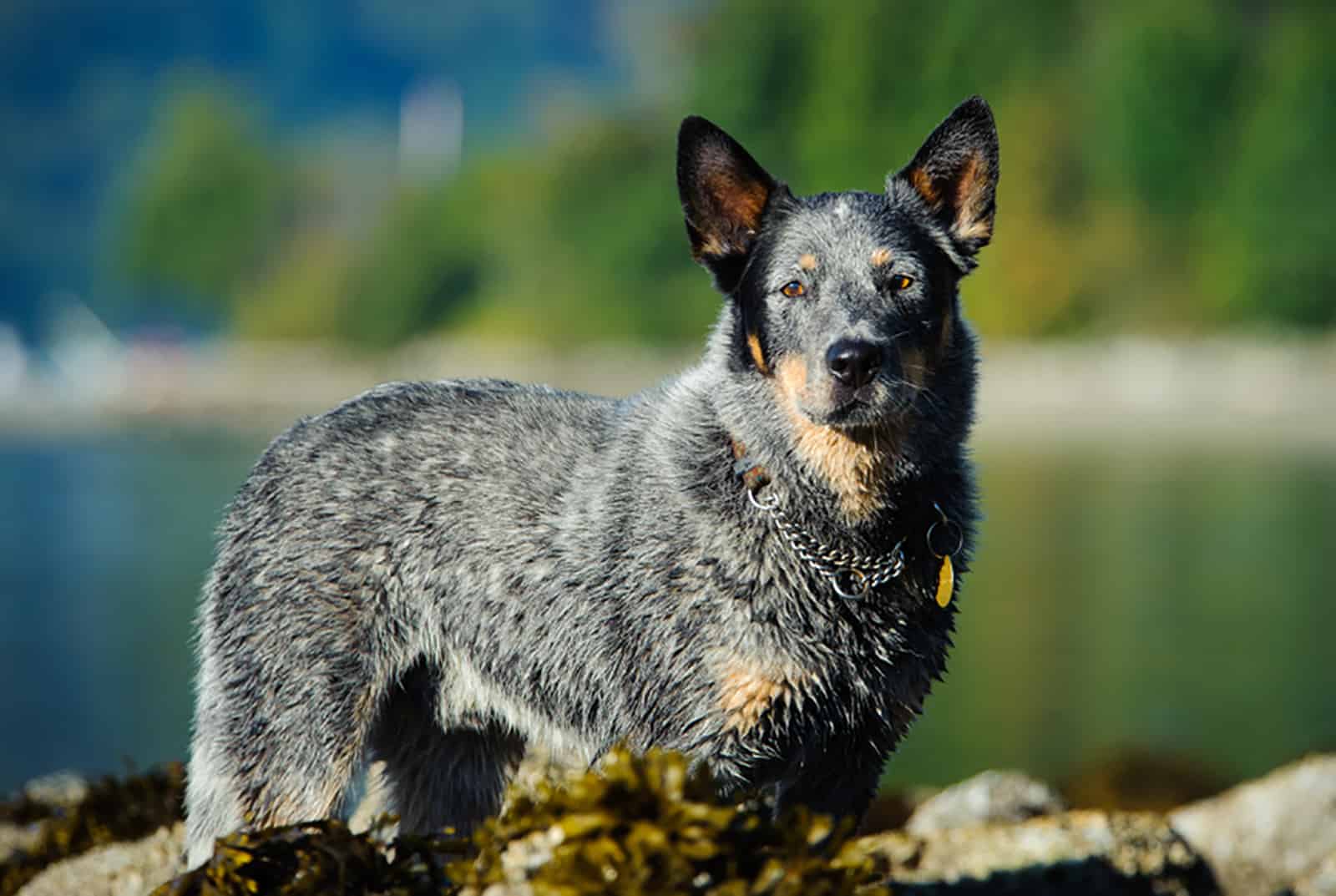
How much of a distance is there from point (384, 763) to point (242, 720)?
614 millimetres

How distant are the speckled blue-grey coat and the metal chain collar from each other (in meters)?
0.01

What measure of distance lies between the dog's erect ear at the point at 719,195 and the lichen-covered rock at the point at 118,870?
3.55m

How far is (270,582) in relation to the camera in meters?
5.04

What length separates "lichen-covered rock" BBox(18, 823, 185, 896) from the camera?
19.7 ft

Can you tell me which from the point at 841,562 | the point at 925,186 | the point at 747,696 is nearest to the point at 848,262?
the point at 925,186

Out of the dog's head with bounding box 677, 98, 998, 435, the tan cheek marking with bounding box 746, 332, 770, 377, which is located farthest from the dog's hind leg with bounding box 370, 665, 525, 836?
the dog's head with bounding box 677, 98, 998, 435

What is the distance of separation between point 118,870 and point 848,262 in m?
4.18

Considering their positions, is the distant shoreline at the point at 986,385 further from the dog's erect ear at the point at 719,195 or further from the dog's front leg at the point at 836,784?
the dog's front leg at the point at 836,784

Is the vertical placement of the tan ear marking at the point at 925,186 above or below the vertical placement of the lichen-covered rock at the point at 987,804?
above

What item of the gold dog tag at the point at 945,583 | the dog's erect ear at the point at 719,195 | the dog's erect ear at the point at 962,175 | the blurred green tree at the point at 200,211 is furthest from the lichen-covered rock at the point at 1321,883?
the blurred green tree at the point at 200,211

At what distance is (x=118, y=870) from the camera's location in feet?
20.3

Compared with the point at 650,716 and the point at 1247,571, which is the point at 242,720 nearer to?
the point at 650,716

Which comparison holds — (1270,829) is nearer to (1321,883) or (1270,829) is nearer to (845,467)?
(1321,883)

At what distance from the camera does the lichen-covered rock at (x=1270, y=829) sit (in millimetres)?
7230
